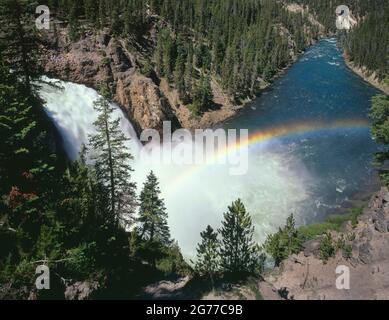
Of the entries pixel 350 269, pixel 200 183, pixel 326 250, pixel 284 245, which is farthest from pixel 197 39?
pixel 350 269

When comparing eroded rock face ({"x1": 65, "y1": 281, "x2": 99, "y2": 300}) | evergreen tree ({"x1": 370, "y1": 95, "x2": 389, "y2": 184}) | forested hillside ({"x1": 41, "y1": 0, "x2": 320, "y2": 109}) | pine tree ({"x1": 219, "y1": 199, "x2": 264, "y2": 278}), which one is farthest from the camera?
forested hillside ({"x1": 41, "y1": 0, "x2": 320, "y2": 109})

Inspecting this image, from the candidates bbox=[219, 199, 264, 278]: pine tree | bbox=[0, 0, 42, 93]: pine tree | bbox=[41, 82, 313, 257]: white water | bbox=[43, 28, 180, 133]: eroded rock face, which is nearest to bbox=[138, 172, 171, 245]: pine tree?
bbox=[219, 199, 264, 278]: pine tree

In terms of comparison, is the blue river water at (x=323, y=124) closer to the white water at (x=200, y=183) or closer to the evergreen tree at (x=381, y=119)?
the white water at (x=200, y=183)

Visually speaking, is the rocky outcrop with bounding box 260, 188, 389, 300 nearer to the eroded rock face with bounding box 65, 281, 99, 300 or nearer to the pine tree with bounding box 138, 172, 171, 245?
the pine tree with bounding box 138, 172, 171, 245

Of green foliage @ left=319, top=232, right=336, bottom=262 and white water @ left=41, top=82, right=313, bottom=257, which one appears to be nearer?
green foliage @ left=319, top=232, right=336, bottom=262

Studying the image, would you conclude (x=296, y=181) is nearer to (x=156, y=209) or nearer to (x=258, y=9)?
(x=156, y=209)
